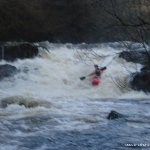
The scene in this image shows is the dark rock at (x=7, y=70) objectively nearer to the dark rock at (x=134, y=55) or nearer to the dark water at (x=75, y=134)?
the dark water at (x=75, y=134)

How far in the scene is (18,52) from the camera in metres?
18.1

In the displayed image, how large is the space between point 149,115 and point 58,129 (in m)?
2.44

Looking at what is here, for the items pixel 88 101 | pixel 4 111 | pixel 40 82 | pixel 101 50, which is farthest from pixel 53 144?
pixel 101 50

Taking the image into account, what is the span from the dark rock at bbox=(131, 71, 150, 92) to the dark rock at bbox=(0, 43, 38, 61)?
484 cm

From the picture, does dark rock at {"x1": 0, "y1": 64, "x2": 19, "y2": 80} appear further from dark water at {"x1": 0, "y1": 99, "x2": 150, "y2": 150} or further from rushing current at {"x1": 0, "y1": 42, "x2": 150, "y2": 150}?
dark water at {"x1": 0, "y1": 99, "x2": 150, "y2": 150}

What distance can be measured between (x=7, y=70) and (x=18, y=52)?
2547 mm

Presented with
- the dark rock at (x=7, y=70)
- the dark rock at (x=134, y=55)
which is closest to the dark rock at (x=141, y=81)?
the dark rock at (x=7, y=70)

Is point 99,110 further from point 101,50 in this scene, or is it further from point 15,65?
point 101,50

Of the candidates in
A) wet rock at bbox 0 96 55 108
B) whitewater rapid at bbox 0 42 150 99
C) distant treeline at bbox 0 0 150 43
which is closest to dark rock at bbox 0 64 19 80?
whitewater rapid at bbox 0 42 150 99

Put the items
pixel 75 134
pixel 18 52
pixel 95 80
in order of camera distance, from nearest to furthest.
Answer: pixel 75 134 < pixel 95 80 < pixel 18 52

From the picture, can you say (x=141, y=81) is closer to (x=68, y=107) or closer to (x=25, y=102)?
(x=68, y=107)

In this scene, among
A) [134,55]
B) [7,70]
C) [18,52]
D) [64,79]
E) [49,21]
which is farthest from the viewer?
[49,21]

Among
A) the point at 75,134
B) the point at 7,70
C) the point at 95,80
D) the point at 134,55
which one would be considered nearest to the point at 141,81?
the point at 95,80

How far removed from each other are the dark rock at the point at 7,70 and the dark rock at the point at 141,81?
394cm
